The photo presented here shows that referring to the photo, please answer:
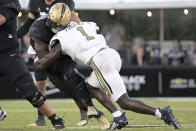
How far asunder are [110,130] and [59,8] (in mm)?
1737

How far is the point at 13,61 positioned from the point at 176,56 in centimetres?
1089

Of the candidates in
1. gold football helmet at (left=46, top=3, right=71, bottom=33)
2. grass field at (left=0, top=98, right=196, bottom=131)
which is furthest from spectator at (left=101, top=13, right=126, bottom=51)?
gold football helmet at (left=46, top=3, right=71, bottom=33)

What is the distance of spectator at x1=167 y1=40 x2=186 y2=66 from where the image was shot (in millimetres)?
17484

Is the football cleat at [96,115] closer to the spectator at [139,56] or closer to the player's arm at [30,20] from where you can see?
the player's arm at [30,20]

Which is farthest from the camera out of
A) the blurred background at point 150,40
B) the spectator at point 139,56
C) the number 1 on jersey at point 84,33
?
the spectator at point 139,56

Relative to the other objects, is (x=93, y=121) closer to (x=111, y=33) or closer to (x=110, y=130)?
(x=110, y=130)

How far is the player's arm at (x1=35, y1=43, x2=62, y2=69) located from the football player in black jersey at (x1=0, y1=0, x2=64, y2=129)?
0.28 meters

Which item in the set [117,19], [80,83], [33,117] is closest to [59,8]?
[80,83]

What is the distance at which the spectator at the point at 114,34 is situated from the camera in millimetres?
17562

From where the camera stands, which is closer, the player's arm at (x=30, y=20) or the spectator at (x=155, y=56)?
the player's arm at (x=30, y=20)

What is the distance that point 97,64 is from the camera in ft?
23.9

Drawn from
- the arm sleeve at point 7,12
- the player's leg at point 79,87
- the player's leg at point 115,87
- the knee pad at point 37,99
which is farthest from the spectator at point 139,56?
the arm sleeve at point 7,12

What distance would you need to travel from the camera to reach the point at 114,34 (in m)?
17.6

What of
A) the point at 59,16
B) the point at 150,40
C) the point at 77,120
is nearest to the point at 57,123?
the point at 59,16
